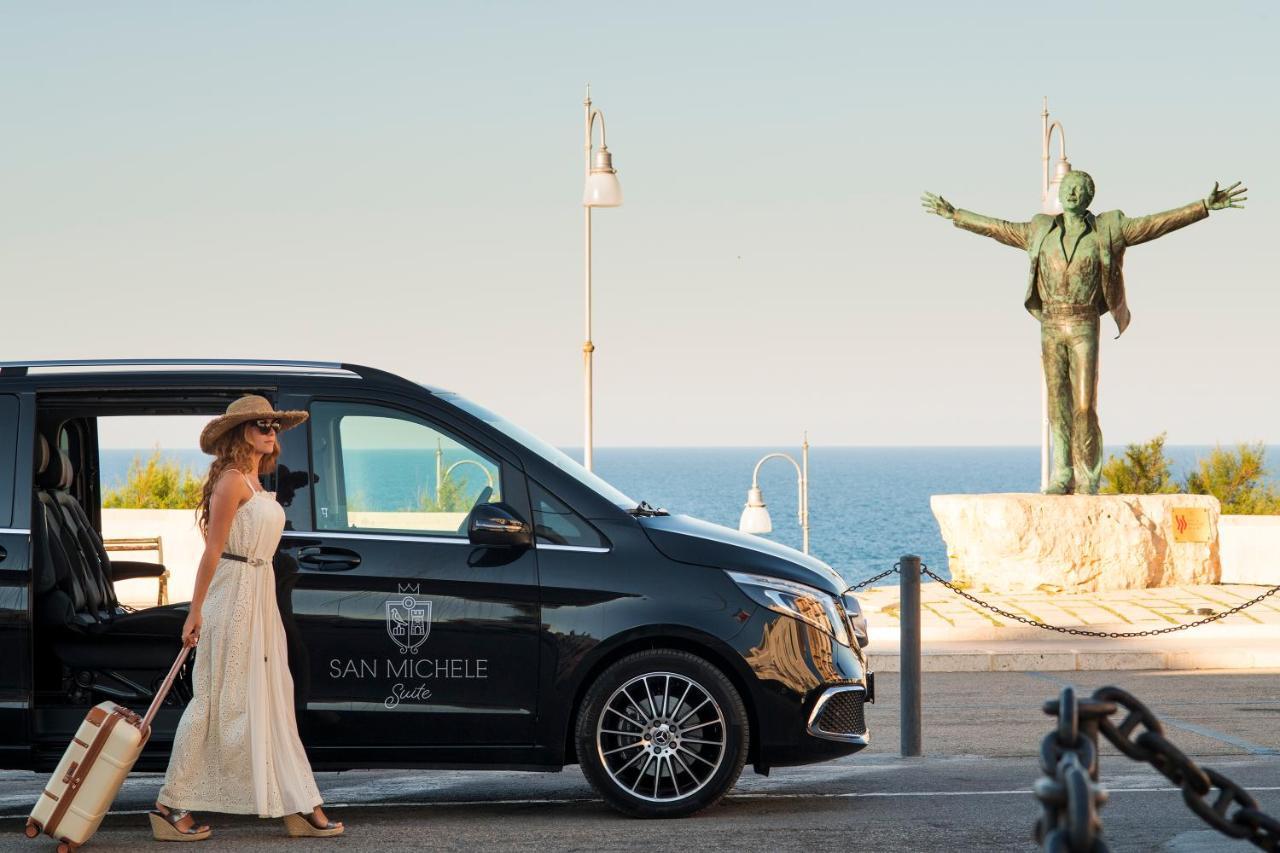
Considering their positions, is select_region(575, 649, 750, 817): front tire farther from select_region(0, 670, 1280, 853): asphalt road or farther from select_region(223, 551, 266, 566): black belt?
select_region(223, 551, 266, 566): black belt

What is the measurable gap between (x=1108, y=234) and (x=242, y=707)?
12.6m

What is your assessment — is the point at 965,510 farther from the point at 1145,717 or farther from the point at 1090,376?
the point at 1145,717

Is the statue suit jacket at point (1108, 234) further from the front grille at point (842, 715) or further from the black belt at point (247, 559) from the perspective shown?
the black belt at point (247, 559)

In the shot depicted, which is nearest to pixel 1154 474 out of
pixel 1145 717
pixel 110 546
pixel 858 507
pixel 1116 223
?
pixel 1116 223

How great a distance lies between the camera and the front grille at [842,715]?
7.21m

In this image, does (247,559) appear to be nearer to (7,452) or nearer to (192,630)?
(192,630)

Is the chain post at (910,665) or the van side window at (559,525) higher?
the van side window at (559,525)

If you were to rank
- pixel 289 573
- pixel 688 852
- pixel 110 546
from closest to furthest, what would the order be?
1. pixel 688 852
2. pixel 289 573
3. pixel 110 546

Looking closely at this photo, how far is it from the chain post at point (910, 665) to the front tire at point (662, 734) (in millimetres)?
2207

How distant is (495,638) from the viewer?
7062mm

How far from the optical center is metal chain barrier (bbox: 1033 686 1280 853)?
7.70 feet

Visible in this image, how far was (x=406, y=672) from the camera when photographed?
7.06 m

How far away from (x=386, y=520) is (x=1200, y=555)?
12.8 metres

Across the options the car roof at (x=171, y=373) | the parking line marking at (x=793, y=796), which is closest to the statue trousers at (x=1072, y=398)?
the parking line marking at (x=793, y=796)
